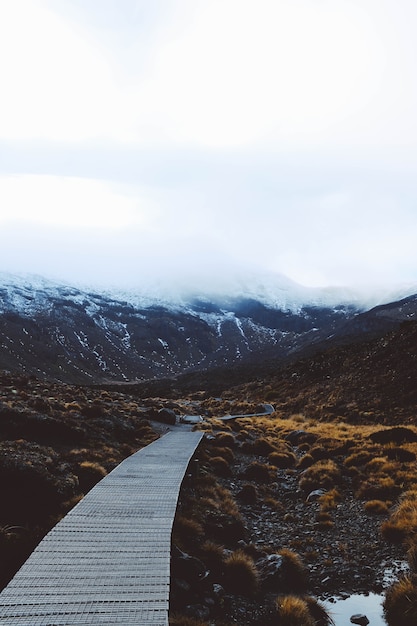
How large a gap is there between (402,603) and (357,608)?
105 centimetres

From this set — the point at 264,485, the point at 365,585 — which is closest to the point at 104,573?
the point at 365,585

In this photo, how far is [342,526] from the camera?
1562 cm

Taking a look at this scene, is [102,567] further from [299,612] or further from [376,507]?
[376,507]

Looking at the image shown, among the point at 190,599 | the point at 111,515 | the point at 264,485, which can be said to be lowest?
the point at 264,485

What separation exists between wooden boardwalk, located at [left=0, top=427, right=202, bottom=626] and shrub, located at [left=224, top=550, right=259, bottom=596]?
1960 millimetres

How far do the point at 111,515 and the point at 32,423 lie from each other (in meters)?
11.0

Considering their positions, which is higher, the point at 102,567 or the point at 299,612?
the point at 102,567

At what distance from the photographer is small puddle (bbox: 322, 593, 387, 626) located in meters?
10.0

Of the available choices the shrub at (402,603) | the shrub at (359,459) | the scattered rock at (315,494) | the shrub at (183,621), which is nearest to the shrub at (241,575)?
the shrub at (183,621)

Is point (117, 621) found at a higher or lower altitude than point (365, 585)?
higher

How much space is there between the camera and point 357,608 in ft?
34.8

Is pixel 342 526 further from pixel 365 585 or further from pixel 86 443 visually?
pixel 86 443

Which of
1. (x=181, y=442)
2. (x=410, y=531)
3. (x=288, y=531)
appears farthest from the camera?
(x=181, y=442)

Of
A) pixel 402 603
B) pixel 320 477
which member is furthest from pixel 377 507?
pixel 402 603
